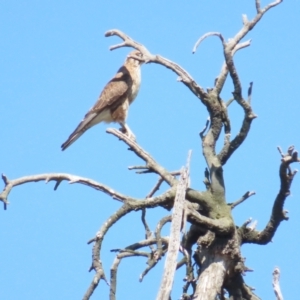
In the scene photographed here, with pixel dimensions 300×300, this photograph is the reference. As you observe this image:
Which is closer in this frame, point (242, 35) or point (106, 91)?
point (242, 35)

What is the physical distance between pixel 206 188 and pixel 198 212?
1.01 ft

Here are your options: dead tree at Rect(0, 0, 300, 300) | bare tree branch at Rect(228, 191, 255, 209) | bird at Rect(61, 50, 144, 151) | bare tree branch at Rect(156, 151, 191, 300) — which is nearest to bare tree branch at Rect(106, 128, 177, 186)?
dead tree at Rect(0, 0, 300, 300)

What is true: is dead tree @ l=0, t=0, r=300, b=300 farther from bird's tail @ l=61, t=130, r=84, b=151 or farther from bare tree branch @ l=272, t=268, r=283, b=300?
bird's tail @ l=61, t=130, r=84, b=151

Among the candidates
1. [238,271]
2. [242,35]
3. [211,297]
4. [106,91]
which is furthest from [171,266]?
[106,91]

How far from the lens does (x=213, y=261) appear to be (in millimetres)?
5648

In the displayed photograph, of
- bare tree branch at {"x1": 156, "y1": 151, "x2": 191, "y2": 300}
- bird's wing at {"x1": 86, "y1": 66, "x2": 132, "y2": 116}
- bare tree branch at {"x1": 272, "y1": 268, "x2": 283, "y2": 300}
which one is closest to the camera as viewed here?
bare tree branch at {"x1": 156, "y1": 151, "x2": 191, "y2": 300}

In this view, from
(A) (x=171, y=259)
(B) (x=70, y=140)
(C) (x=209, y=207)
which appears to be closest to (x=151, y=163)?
(C) (x=209, y=207)

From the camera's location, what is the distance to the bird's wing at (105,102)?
10.1 m

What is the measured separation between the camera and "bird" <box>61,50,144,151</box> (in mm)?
10203

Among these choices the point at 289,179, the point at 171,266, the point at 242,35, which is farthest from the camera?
the point at 242,35

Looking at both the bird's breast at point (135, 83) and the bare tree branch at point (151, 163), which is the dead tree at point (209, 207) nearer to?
the bare tree branch at point (151, 163)

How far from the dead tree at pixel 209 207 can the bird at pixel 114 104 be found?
12.7 ft

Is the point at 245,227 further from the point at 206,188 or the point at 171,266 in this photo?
the point at 171,266

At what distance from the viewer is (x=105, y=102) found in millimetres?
10469
